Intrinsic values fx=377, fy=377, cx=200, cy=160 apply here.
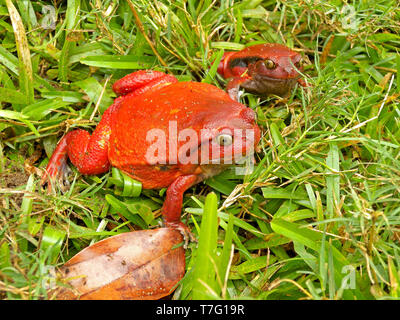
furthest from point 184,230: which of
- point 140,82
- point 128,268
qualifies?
point 140,82

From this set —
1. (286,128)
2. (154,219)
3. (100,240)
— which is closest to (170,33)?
(286,128)

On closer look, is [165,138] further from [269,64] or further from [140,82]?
[269,64]

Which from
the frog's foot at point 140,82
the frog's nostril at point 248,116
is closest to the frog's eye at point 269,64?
the frog's nostril at point 248,116

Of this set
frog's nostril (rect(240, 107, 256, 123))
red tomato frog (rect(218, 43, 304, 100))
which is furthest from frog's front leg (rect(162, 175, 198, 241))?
red tomato frog (rect(218, 43, 304, 100))

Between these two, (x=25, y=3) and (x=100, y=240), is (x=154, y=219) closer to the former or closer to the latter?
(x=100, y=240)

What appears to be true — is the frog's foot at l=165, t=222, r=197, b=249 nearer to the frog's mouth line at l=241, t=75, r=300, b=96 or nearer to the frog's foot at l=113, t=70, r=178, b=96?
the frog's foot at l=113, t=70, r=178, b=96

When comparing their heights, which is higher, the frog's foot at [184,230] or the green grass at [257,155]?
the green grass at [257,155]

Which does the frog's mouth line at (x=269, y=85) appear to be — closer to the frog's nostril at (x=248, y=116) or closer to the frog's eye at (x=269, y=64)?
the frog's eye at (x=269, y=64)
